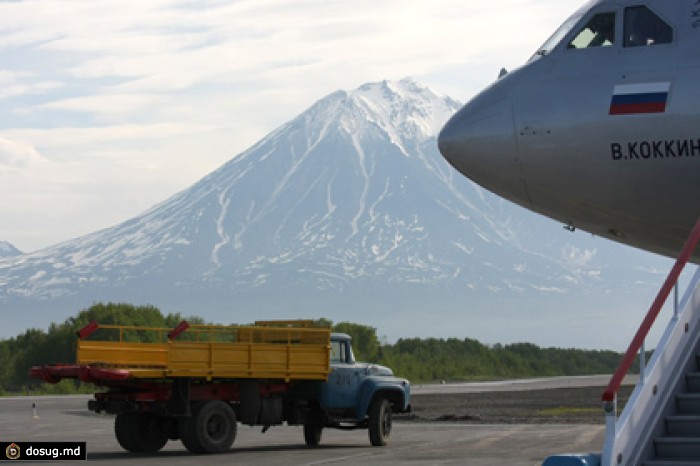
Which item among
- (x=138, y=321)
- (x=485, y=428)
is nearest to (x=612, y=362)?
(x=138, y=321)

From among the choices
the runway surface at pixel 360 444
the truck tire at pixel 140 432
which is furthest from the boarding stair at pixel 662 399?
the truck tire at pixel 140 432

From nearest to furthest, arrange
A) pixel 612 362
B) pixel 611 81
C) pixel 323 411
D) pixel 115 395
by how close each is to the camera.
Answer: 1. pixel 611 81
2. pixel 115 395
3. pixel 323 411
4. pixel 612 362

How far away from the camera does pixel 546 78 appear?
17.1m

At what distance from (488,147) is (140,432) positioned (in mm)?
14345

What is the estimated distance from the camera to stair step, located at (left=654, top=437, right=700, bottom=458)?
14.7 m

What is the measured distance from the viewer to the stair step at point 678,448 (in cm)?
1467

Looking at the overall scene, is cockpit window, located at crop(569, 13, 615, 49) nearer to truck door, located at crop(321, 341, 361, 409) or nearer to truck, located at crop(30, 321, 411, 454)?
truck, located at crop(30, 321, 411, 454)

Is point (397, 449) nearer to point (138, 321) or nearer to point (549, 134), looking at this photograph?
point (549, 134)

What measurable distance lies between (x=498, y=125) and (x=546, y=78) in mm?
753

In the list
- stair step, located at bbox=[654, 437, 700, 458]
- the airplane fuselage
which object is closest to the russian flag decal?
the airplane fuselage

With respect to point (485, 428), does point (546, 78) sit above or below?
above

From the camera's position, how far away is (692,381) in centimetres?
1565

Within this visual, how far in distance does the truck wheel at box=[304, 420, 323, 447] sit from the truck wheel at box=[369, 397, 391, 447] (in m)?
1.19

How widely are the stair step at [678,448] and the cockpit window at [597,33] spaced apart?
4538 mm
